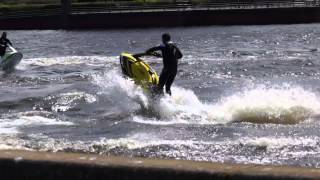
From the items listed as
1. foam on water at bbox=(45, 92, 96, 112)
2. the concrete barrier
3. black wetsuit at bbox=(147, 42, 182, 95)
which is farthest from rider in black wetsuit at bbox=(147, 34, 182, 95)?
the concrete barrier

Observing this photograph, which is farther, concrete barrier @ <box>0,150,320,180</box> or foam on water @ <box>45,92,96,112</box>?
foam on water @ <box>45,92,96,112</box>

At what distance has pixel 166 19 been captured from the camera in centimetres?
7006

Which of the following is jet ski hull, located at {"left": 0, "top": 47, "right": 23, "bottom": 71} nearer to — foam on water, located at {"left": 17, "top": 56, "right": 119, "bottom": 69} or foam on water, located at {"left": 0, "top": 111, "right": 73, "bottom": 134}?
foam on water, located at {"left": 17, "top": 56, "right": 119, "bottom": 69}

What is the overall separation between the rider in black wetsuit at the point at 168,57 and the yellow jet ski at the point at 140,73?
0.27 m

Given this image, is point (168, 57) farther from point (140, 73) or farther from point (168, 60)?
point (140, 73)

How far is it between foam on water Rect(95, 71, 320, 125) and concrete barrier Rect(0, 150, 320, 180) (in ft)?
28.9

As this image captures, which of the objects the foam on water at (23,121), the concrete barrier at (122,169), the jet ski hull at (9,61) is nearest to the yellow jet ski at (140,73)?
the foam on water at (23,121)

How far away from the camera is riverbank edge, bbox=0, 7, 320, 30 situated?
68125mm

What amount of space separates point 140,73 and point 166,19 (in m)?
54.1

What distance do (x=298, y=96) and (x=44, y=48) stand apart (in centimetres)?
3070

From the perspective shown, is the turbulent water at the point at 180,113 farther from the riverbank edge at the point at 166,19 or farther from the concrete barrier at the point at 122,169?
the riverbank edge at the point at 166,19

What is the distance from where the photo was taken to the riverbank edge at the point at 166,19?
224ft

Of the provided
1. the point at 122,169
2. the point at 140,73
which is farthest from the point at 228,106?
the point at 122,169

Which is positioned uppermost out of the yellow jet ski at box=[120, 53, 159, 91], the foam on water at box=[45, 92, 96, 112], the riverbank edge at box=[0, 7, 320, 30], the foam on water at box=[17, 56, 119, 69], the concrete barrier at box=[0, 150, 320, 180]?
the concrete barrier at box=[0, 150, 320, 180]
